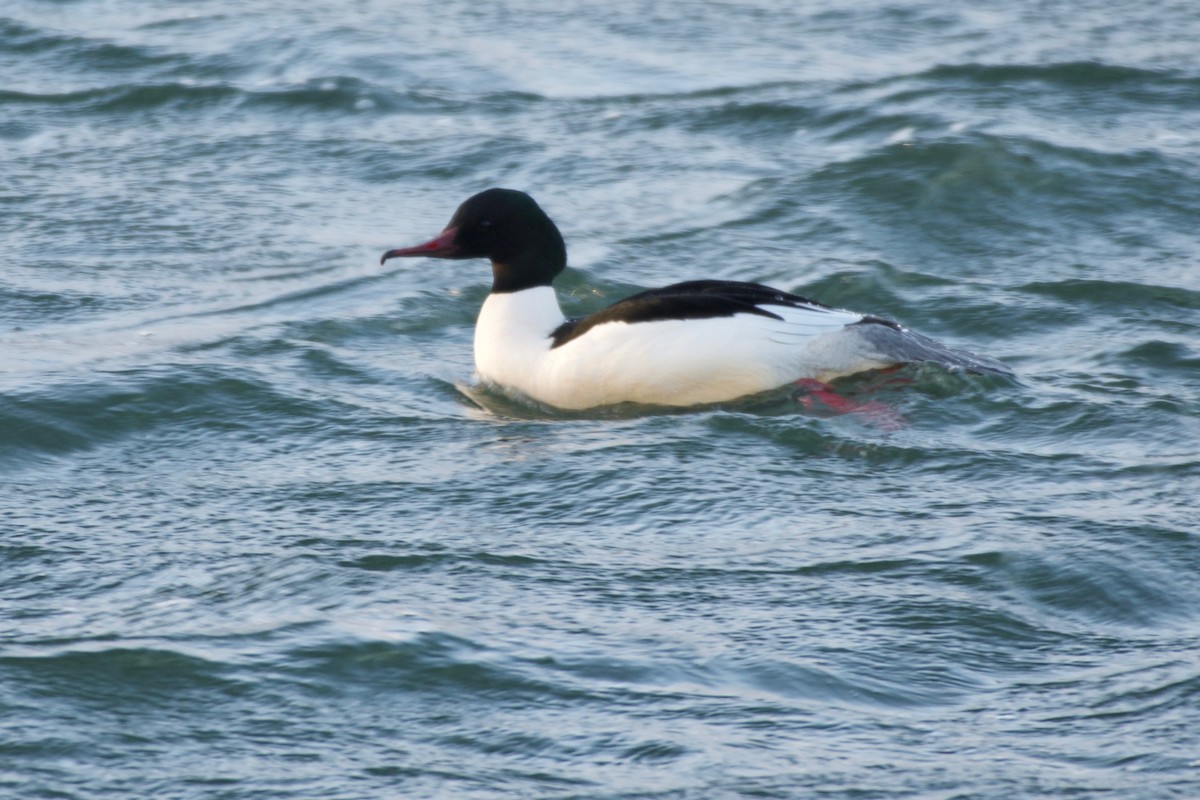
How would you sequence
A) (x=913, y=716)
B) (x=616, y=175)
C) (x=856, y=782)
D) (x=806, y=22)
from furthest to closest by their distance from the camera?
(x=806, y=22)
(x=616, y=175)
(x=913, y=716)
(x=856, y=782)

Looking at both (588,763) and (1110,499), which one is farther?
(1110,499)

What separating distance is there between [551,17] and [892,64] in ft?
9.50

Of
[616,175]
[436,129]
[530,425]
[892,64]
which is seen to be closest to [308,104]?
[436,129]

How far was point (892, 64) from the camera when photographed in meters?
12.8

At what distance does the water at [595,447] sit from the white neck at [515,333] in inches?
5.4

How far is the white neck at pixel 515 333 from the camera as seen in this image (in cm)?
742

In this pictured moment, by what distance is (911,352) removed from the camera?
7.18m

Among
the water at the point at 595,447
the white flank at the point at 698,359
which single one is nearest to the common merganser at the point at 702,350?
the white flank at the point at 698,359

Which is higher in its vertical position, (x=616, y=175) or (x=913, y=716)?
(x=616, y=175)

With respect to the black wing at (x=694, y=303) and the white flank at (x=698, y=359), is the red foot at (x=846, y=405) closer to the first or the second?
the white flank at (x=698, y=359)

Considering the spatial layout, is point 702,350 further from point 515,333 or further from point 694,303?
point 515,333

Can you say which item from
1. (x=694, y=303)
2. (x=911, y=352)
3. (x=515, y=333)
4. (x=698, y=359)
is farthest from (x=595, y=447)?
(x=911, y=352)

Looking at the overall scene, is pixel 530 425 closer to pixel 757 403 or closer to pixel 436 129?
pixel 757 403

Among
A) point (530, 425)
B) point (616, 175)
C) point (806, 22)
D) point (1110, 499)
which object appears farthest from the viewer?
Answer: point (806, 22)
